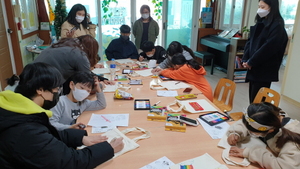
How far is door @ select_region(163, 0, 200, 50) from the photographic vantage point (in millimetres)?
5375

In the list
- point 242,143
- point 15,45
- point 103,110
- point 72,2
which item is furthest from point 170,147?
point 72,2

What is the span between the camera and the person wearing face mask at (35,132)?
2.76 ft

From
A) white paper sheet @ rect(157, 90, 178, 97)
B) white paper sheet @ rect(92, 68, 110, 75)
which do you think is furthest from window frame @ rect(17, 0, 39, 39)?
white paper sheet @ rect(157, 90, 178, 97)

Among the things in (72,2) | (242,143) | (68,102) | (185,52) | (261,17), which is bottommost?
(242,143)

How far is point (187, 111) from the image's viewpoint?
5.60ft

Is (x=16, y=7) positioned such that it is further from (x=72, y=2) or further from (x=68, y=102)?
(x=68, y=102)

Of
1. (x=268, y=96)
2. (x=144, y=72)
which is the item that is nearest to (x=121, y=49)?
(x=144, y=72)

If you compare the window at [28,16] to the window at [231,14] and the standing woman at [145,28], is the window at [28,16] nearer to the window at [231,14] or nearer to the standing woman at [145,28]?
the standing woman at [145,28]

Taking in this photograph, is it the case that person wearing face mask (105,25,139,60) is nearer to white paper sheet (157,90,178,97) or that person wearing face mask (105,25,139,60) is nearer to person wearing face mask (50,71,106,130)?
white paper sheet (157,90,178,97)

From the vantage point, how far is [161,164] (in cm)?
111

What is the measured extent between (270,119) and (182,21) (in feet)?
15.5

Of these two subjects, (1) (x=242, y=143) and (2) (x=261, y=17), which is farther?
(2) (x=261, y=17)

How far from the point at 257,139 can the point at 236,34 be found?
3768 mm

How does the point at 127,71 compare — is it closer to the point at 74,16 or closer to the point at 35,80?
the point at 74,16
